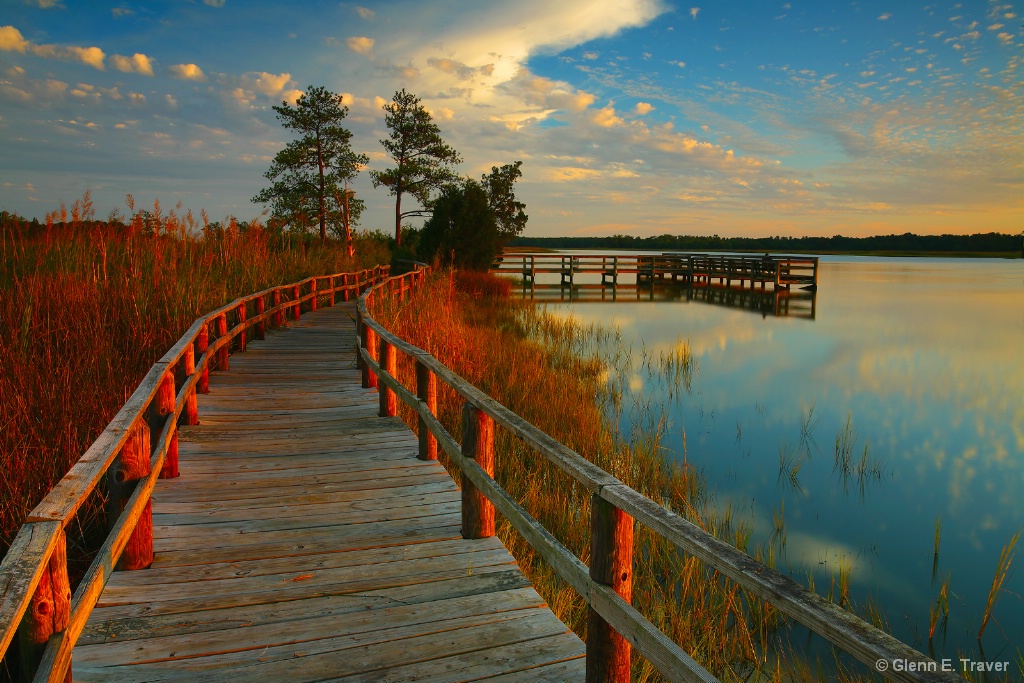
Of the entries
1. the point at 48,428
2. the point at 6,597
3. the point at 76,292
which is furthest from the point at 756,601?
the point at 76,292

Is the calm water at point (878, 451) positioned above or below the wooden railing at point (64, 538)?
below

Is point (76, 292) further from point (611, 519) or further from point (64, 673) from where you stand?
point (611, 519)

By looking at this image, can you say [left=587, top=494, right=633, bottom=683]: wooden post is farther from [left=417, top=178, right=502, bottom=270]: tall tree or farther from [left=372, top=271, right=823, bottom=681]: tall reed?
[left=417, top=178, right=502, bottom=270]: tall tree

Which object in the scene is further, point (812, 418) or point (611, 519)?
point (812, 418)

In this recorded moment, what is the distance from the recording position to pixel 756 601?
193 inches

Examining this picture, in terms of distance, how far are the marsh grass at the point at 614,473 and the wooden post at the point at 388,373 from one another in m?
0.31

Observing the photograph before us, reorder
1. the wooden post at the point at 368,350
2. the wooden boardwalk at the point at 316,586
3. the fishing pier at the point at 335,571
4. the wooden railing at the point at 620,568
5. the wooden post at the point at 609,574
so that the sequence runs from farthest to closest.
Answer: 1. the wooden post at the point at 368,350
2. the wooden boardwalk at the point at 316,586
3. the wooden post at the point at 609,574
4. the fishing pier at the point at 335,571
5. the wooden railing at the point at 620,568

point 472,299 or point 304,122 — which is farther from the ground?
point 304,122

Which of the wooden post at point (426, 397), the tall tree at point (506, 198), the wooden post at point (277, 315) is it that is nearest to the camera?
the wooden post at point (426, 397)

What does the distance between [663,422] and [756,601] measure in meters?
5.66

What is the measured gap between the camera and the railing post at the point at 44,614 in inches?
82.0

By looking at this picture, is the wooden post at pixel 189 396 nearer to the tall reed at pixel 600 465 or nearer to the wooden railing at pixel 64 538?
the wooden railing at pixel 64 538

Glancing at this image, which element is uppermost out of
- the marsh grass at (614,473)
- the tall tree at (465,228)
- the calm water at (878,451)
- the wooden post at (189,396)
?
the tall tree at (465,228)

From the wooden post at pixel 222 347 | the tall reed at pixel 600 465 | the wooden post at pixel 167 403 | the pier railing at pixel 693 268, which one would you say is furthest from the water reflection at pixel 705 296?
the wooden post at pixel 167 403
